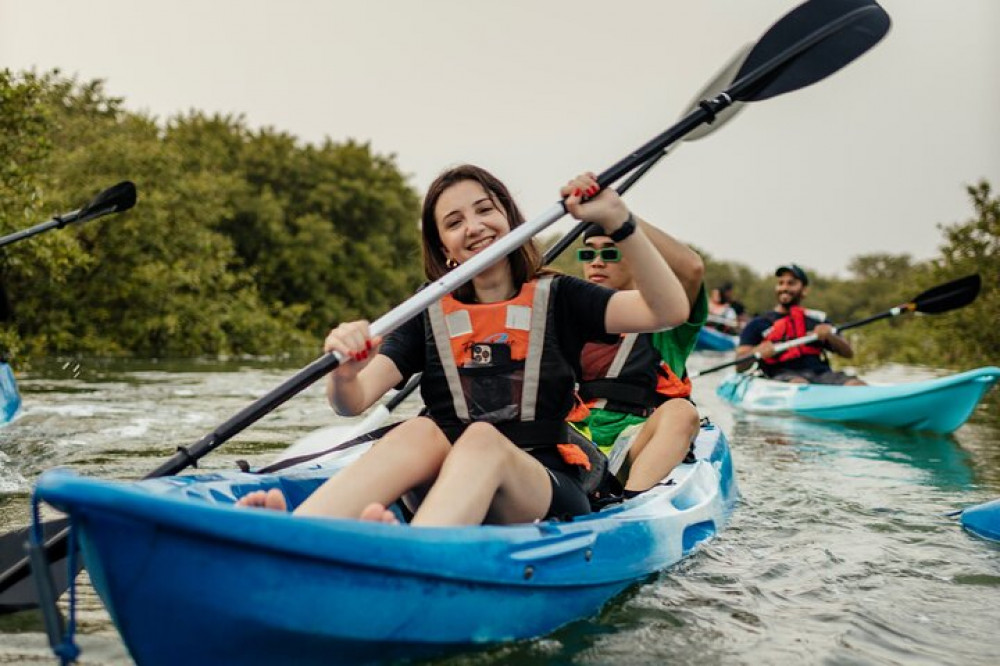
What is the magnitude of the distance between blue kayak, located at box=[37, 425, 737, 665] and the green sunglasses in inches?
61.2

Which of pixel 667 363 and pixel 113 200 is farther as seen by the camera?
pixel 113 200

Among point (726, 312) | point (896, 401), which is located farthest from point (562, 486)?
point (726, 312)

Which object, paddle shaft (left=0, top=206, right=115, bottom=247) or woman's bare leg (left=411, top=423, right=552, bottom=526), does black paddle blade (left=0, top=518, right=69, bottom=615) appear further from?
paddle shaft (left=0, top=206, right=115, bottom=247)

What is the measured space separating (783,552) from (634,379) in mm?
819

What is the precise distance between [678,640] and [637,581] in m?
0.27

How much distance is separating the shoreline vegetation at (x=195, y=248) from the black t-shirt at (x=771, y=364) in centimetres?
164

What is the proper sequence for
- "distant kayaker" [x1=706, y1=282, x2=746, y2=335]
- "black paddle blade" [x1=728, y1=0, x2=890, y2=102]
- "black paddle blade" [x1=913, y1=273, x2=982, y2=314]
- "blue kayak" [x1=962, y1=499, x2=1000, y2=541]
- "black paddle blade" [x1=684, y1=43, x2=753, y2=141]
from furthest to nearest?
1. "distant kayaker" [x1=706, y1=282, x2=746, y2=335]
2. "black paddle blade" [x1=913, y1=273, x2=982, y2=314]
3. "black paddle blade" [x1=684, y1=43, x2=753, y2=141]
4. "blue kayak" [x1=962, y1=499, x2=1000, y2=541]
5. "black paddle blade" [x1=728, y1=0, x2=890, y2=102]

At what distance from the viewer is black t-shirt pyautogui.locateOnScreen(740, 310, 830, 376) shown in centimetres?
771

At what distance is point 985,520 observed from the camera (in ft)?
10.8

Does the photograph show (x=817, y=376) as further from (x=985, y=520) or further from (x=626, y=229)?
(x=626, y=229)

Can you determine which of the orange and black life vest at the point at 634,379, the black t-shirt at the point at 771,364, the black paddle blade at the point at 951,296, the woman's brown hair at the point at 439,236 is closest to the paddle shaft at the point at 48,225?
the orange and black life vest at the point at 634,379

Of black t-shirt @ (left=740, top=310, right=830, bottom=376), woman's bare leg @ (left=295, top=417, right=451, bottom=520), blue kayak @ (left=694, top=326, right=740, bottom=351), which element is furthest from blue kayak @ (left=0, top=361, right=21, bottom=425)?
blue kayak @ (left=694, top=326, right=740, bottom=351)

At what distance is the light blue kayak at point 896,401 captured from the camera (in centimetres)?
648

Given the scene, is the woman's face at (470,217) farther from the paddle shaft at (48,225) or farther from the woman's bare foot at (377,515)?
the paddle shaft at (48,225)
